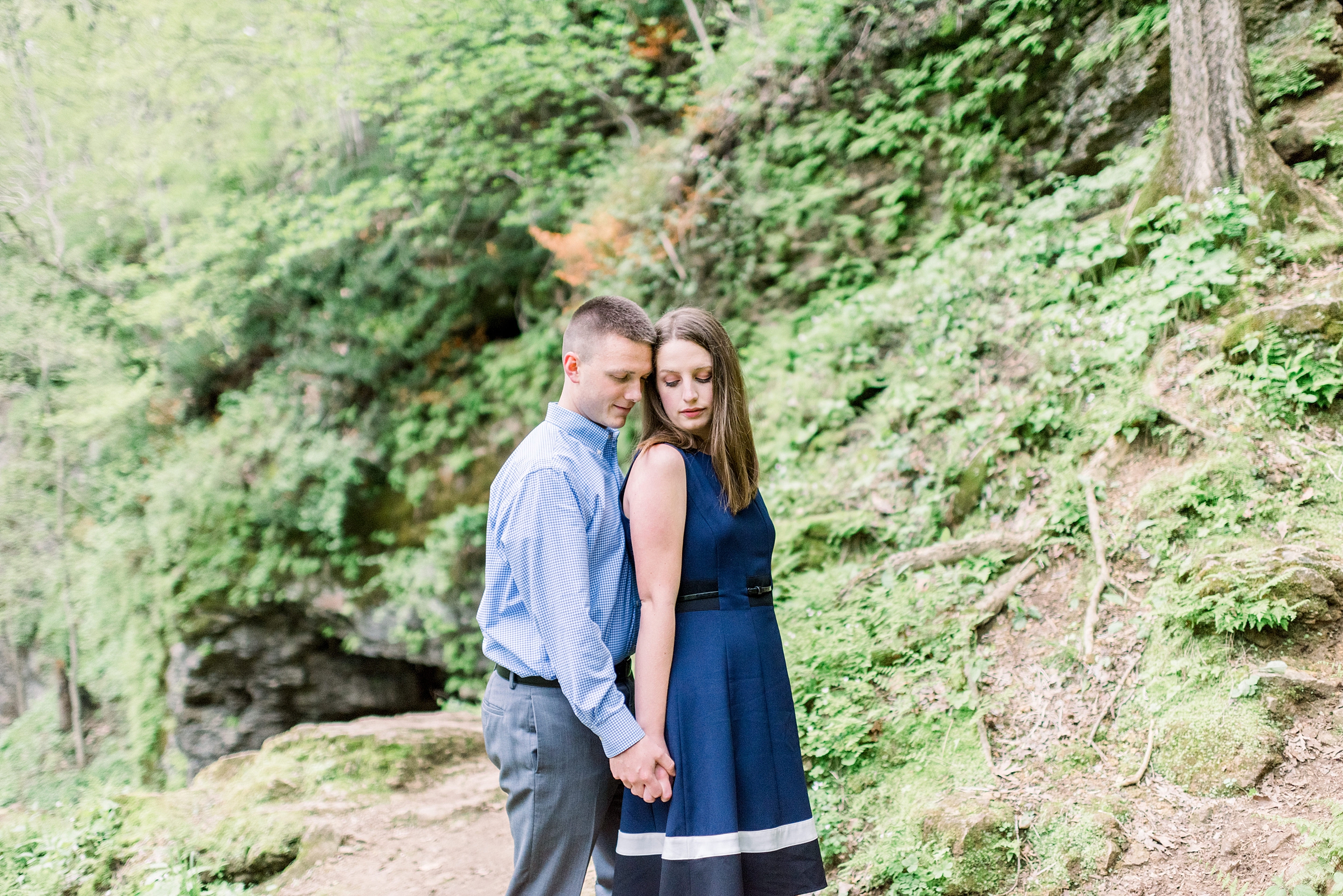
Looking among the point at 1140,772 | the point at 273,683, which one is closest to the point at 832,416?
the point at 1140,772

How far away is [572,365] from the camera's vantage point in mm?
2348

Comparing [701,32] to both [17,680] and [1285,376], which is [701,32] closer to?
[1285,376]

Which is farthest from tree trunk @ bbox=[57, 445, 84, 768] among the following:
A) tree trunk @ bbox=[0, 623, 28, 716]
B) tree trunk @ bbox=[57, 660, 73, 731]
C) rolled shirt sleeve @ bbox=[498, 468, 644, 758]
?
rolled shirt sleeve @ bbox=[498, 468, 644, 758]

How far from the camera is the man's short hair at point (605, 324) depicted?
2.27 m

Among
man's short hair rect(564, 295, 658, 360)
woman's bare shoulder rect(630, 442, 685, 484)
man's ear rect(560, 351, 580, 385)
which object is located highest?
man's short hair rect(564, 295, 658, 360)

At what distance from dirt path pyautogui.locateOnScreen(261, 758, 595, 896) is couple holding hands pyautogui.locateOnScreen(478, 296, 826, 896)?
200 centimetres

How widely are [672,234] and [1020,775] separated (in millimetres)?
6364

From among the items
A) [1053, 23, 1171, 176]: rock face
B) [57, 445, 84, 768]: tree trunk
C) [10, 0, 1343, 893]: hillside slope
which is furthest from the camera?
[57, 445, 84, 768]: tree trunk

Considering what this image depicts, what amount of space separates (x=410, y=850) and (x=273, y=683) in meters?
7.44

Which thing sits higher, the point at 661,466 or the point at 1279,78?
the point at 1279,78

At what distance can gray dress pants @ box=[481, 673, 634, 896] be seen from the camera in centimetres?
217

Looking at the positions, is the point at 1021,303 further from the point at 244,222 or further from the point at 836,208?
the point at 244,222

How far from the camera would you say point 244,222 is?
1111 cm

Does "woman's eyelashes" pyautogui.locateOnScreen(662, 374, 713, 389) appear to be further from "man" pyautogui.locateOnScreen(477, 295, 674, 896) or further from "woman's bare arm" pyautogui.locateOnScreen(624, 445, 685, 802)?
"woman's bare arm" pyautogui.locateOnScreen(624, 445, 685, 802)
